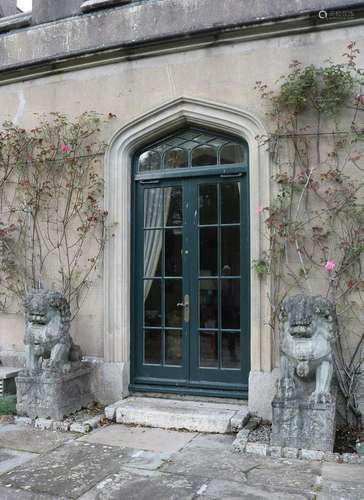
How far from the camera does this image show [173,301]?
6.04 meters

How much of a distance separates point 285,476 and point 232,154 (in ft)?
11.6

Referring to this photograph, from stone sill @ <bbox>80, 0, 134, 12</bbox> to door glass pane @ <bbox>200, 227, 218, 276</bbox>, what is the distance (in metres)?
3.09

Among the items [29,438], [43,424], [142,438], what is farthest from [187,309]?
[29,438]

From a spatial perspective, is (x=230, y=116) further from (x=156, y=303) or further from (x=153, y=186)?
(x=156, y=303)

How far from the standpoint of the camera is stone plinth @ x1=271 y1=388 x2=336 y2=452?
4.36m

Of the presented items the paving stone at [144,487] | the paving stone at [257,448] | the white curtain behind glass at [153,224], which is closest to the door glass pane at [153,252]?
the white curtain behind glass at [153,224]

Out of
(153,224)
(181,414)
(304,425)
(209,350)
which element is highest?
(153,224)

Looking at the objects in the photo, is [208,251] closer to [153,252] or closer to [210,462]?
[153,252]

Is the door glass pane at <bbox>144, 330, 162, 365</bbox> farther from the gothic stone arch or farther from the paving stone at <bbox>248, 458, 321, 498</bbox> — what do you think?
the paving stone at <bbox>248, 458, 321, 498</bbox>

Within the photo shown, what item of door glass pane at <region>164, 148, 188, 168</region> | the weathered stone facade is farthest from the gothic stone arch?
door glass pane at <region>164, 148, 188, 168</region>

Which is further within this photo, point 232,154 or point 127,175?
point 127,175

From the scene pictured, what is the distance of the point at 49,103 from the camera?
21.8 ft

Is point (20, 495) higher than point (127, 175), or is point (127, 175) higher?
point (127, 175)

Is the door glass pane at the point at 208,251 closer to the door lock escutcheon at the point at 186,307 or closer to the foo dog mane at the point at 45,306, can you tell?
the door lock escutcheon at the point at 186,307
